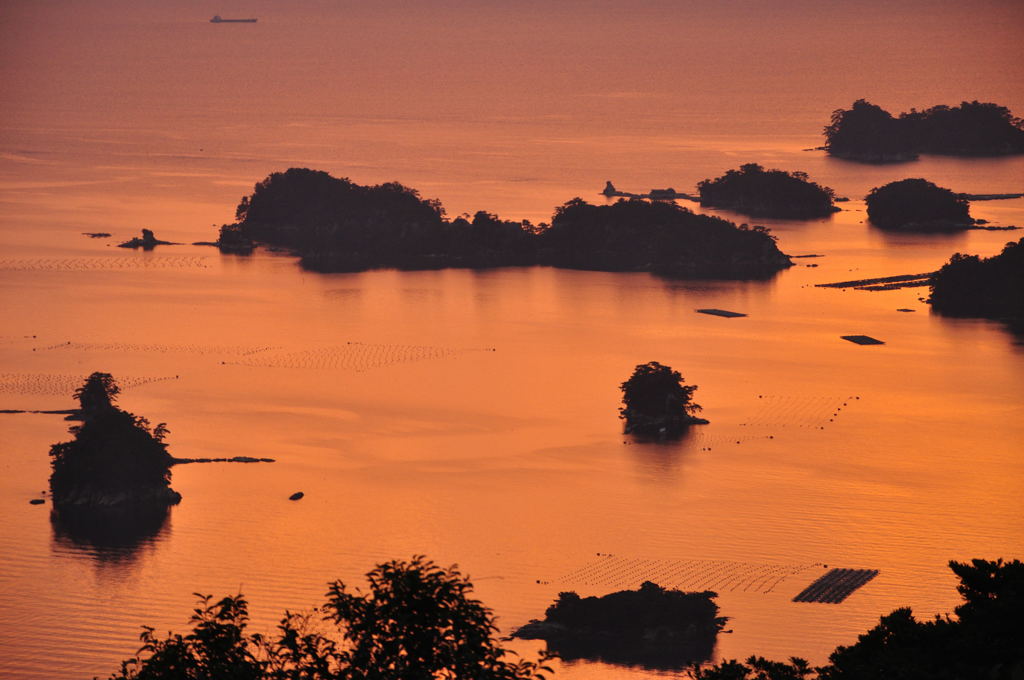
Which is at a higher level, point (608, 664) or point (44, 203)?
point (44, 203)

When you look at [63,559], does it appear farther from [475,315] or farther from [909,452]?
[475,315]

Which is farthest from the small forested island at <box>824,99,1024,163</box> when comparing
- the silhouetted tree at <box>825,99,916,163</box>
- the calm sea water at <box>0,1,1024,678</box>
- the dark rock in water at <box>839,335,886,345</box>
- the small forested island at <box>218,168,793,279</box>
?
the dark rock in water at <box>839,335,886,345</box>

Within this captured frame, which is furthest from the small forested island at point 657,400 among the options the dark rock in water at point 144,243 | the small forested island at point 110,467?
the dark rock in water at point 144,243

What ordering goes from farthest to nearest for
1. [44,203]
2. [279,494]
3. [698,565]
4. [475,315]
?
[44,203]
[475,315]
[279,494]
[698,565]

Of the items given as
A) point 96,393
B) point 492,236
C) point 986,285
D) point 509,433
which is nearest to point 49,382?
point 96,393

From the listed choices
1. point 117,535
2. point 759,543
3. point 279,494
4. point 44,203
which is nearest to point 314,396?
point 279,494

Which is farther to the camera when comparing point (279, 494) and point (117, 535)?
point (279, 494)

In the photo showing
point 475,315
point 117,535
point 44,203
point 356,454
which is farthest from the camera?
point 44,203
